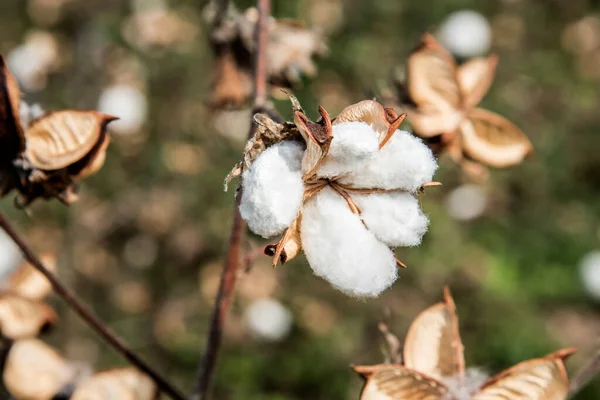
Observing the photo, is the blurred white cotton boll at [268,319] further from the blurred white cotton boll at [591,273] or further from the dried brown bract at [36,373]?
the dried brown bract at [36,373]

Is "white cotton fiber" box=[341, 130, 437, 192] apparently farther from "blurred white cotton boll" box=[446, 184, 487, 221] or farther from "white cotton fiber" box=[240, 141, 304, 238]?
"blurred white cotton boll" box=[446, 184, 487, 221]

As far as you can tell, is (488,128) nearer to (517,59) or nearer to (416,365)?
(416,365)

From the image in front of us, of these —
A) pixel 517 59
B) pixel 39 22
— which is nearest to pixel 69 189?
pixel 39 22

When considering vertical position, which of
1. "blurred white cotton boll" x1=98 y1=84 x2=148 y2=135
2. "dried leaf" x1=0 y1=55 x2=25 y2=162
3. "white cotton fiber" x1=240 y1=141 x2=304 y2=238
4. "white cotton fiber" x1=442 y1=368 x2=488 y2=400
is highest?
"white cotton fiber" x1=240 y1=141 x2=304 y2=238

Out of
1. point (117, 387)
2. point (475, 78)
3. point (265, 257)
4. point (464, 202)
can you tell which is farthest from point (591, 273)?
point (117, 387)

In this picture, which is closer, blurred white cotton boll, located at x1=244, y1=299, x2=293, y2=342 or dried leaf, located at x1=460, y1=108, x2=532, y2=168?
dried leaf, located at x1=460, y1=108, x2=532, y2=168

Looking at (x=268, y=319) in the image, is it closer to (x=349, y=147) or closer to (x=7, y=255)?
(x=7, y=255)

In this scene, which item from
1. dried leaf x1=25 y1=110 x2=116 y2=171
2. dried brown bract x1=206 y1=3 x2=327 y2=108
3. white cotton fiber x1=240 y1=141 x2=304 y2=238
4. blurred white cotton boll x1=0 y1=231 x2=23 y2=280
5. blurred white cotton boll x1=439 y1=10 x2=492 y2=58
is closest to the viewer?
white cotton fiber x1=240 y1=141 x2=304 y2=238

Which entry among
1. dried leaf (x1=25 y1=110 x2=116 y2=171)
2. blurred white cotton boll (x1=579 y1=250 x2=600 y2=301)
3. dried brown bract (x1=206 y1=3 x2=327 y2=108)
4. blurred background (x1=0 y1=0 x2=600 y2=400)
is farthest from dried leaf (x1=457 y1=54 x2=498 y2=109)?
blurred white cotton boll (x1=579 y1=250 x2=600 y2=301)
